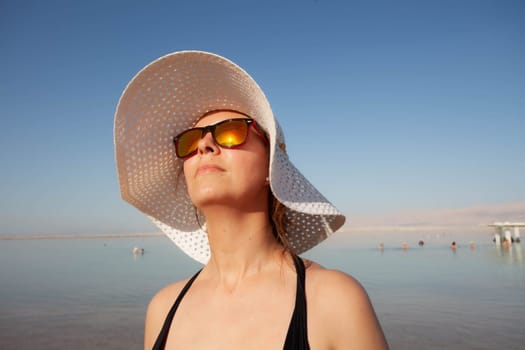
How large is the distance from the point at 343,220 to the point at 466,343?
637cm

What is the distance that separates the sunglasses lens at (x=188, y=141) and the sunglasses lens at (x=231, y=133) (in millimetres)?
169

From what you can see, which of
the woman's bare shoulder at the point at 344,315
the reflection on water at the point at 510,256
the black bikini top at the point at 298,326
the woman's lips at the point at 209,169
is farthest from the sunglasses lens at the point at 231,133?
the reflection on water at the point at 510,256

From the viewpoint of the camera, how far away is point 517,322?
313 inches

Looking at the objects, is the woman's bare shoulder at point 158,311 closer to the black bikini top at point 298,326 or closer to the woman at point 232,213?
the woman at point 232,213

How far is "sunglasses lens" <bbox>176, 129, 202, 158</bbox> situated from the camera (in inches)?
82.5

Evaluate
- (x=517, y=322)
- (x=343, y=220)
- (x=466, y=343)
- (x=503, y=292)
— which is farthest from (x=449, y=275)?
(x=343, y=220)

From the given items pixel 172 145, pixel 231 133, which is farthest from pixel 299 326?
pixel 172 145

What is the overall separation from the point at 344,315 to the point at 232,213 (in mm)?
774

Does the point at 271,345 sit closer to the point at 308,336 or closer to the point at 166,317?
the point at 308,336

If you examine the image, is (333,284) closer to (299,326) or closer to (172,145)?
(299,326)

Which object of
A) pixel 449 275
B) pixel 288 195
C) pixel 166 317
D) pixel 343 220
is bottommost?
pixel 449 275

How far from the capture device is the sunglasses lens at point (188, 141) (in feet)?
6.88

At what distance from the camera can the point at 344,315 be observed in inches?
54.2

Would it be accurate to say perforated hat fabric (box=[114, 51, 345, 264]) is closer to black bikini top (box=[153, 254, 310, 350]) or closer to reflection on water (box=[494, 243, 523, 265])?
black bikini top (box=[153, 254, 310, 350])
